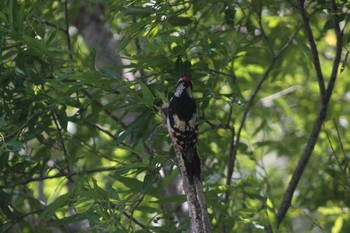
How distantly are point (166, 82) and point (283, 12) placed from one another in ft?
4.76

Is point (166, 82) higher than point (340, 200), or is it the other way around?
point (166, 82)

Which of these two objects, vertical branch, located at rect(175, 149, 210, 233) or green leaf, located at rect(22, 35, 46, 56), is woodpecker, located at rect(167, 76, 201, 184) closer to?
vertical branch, located at rect(175, 149, 210, 233)

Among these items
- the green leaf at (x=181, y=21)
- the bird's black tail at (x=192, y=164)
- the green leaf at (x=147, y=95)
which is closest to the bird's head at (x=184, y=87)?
the green leaf at (x=147, y=95)

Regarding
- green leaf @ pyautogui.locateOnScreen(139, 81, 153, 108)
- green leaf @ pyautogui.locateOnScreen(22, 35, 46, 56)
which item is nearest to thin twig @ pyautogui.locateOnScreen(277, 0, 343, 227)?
green leaf @ pyautogui.locateOnScreen(139, 81, 153, 108)

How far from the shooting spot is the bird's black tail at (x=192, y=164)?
2902 millimetres

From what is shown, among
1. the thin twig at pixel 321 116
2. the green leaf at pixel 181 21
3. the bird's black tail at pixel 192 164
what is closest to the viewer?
the bird's black tail at pixel 192 164

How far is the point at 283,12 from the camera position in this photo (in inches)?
196

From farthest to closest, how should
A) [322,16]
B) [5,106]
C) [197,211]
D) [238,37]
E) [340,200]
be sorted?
[322,16] → [340,200] → [238,37] → [5,106] → [197,211]

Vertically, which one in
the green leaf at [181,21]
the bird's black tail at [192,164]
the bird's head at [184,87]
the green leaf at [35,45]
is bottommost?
the bird's black tail at [192,164]

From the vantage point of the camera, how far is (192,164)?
2.93 meters

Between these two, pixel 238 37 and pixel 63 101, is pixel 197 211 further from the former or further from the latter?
pixel 238 37

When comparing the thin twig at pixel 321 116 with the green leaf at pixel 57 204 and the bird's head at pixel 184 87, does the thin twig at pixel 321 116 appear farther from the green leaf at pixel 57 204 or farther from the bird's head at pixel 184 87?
the green leaf at pixel 57 204

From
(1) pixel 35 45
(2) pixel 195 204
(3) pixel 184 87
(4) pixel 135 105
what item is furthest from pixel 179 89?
(1) pixel 35 45

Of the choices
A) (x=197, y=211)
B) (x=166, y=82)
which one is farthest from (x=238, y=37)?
(x=197, y=211)
